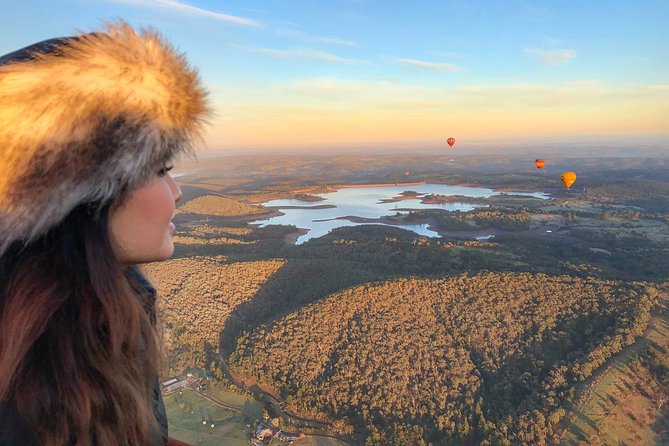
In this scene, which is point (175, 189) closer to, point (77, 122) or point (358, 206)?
point (77, 122)

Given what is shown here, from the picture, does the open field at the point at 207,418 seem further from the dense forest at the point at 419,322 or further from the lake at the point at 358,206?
the lake at the point at 358,206

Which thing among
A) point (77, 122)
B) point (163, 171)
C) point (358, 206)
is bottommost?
point (358, 206)

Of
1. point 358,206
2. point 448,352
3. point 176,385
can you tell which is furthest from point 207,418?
point 358,206

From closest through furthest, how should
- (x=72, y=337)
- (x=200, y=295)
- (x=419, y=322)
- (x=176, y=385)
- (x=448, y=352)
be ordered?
(x=72, y=337), (x=176, y=385), (x=448, y=352), (x=419, y=322), (x=200, y=295)

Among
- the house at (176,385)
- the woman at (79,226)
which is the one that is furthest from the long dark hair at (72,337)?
the house at (176,385)

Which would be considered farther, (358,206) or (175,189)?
(358,206)

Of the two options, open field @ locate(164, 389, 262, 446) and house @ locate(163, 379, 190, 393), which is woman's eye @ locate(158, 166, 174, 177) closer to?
open field @ locate(164, 389, 262, 446)

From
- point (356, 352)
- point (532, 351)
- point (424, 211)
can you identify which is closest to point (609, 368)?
point (532, 351)

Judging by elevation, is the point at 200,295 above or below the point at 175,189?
below
